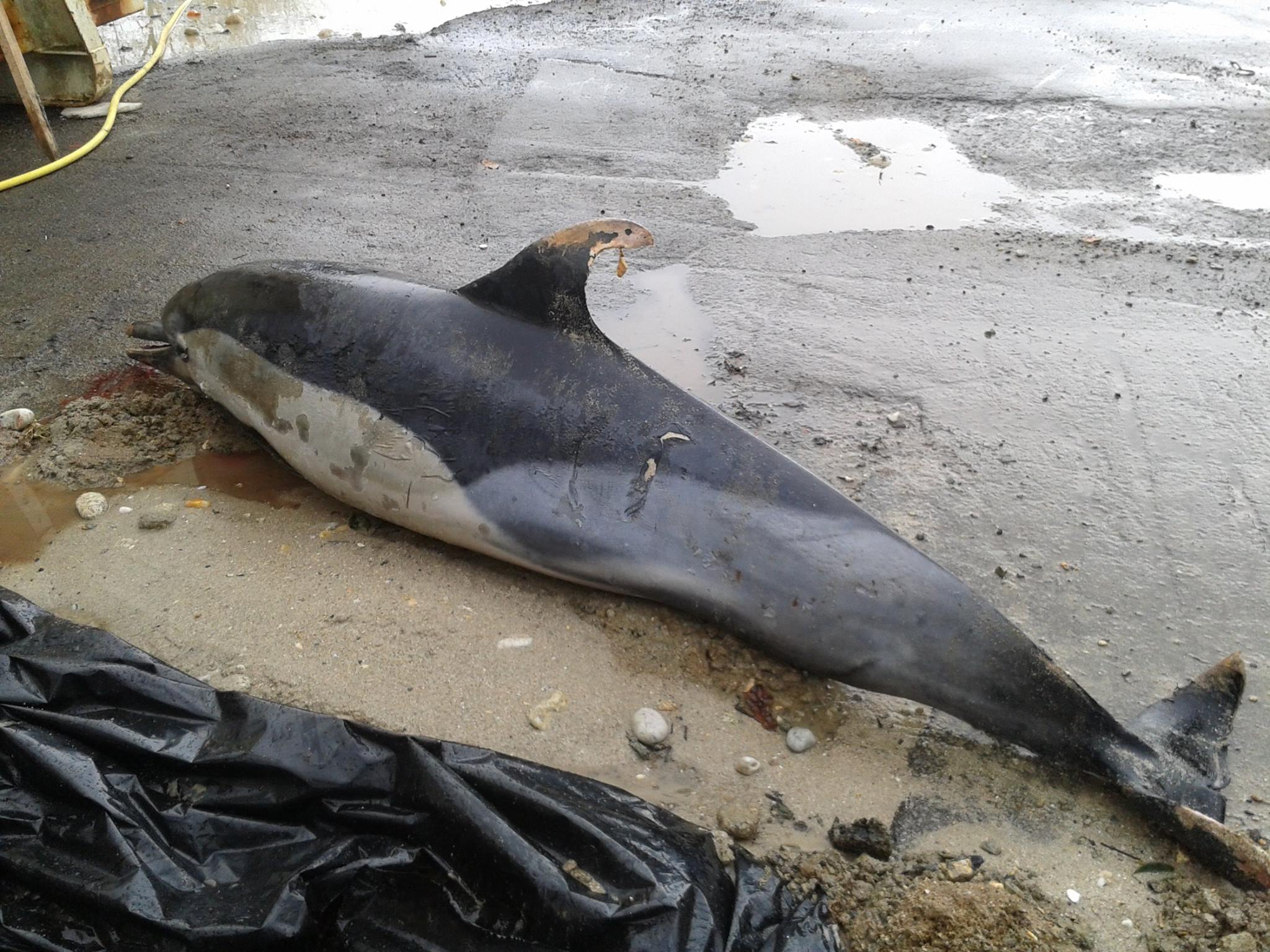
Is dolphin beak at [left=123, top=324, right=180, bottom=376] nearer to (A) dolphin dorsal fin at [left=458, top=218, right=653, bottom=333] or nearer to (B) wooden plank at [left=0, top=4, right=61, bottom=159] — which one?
(A) dolphin dorsal fin at [left=458, top=218, right=653, bottom=333]

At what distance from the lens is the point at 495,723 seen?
297cm

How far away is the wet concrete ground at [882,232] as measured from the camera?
375 centimetres

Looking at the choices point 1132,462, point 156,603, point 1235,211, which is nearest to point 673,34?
point 1235,211

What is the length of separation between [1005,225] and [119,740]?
552cm

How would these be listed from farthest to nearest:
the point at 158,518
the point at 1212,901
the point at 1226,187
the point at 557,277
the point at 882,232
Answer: the point at 1226,187, the point at 882,232, the point at 158,518, the point at 557,277, the point at 1212,901

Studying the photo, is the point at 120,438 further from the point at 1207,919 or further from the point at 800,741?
the point at 1207,919

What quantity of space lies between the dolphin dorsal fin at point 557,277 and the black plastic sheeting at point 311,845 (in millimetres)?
1571

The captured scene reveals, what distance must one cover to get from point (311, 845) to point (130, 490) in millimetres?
2224

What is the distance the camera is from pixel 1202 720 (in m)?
2.88

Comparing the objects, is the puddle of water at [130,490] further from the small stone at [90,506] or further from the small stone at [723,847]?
the small stone at [723,847]

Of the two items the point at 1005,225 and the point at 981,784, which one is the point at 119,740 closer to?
the point at 981,784

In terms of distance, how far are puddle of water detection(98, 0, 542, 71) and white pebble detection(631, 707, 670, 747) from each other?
8342 millimetres

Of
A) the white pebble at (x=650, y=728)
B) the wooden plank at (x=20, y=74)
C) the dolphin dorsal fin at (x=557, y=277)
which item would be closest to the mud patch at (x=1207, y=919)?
the white pebble at (x=650, y=728)

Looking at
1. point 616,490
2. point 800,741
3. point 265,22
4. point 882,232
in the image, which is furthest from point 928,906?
point 265,22
